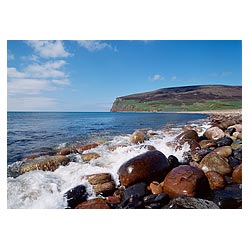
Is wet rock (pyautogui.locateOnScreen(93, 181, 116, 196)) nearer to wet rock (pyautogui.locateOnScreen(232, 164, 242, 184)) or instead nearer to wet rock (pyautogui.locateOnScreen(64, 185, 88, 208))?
wet rock (pyautogui.locateOnScreen(64, 185, 88, 208))

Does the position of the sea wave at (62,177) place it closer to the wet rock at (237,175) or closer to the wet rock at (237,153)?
the wet rock at (237,153)

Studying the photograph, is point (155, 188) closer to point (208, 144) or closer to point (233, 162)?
point (233, 162)

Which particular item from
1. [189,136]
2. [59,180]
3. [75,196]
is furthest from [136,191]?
[189,136]

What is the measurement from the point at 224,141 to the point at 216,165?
58.1 inches

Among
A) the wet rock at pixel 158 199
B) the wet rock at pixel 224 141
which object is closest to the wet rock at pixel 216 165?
the wet rock at pixel 158 199

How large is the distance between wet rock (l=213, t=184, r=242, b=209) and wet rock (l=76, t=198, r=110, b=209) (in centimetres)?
126

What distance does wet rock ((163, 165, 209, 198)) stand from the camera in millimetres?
2695

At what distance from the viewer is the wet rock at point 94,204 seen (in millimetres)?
2590

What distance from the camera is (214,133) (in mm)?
5191

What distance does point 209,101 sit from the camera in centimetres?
416

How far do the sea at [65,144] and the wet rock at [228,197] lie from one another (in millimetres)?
1220
